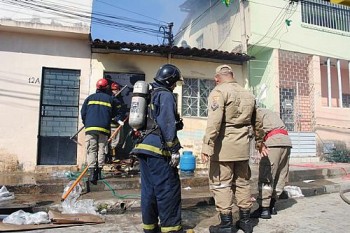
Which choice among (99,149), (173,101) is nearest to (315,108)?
(99,149)

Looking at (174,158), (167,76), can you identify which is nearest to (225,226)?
→ (174,158)

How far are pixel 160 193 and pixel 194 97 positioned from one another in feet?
20.2

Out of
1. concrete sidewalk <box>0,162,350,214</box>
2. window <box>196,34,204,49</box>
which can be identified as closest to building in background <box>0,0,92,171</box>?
concrete sidewalk <box>0,162,350,214</box>

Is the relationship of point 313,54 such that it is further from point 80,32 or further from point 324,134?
point 80,32

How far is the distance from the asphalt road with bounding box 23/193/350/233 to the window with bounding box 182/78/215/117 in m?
4.16

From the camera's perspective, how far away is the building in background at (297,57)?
981 cm

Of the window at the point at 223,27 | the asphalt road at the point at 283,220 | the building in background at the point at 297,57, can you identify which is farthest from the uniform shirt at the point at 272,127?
the window at the point at 223,27

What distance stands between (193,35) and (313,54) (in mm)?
5278

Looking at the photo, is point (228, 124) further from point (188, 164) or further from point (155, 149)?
point (188, 164)

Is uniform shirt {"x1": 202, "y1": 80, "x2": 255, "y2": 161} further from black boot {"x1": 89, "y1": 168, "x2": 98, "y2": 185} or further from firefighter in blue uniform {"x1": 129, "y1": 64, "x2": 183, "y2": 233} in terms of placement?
black boot {"x1": 89, "y1": 168, "x2": 98, "y2": 185}

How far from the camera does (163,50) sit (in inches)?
326

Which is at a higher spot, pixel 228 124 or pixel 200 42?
pixel 200 42

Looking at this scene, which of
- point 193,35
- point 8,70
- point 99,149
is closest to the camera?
point 99,149

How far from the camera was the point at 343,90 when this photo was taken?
1188 centimetres
